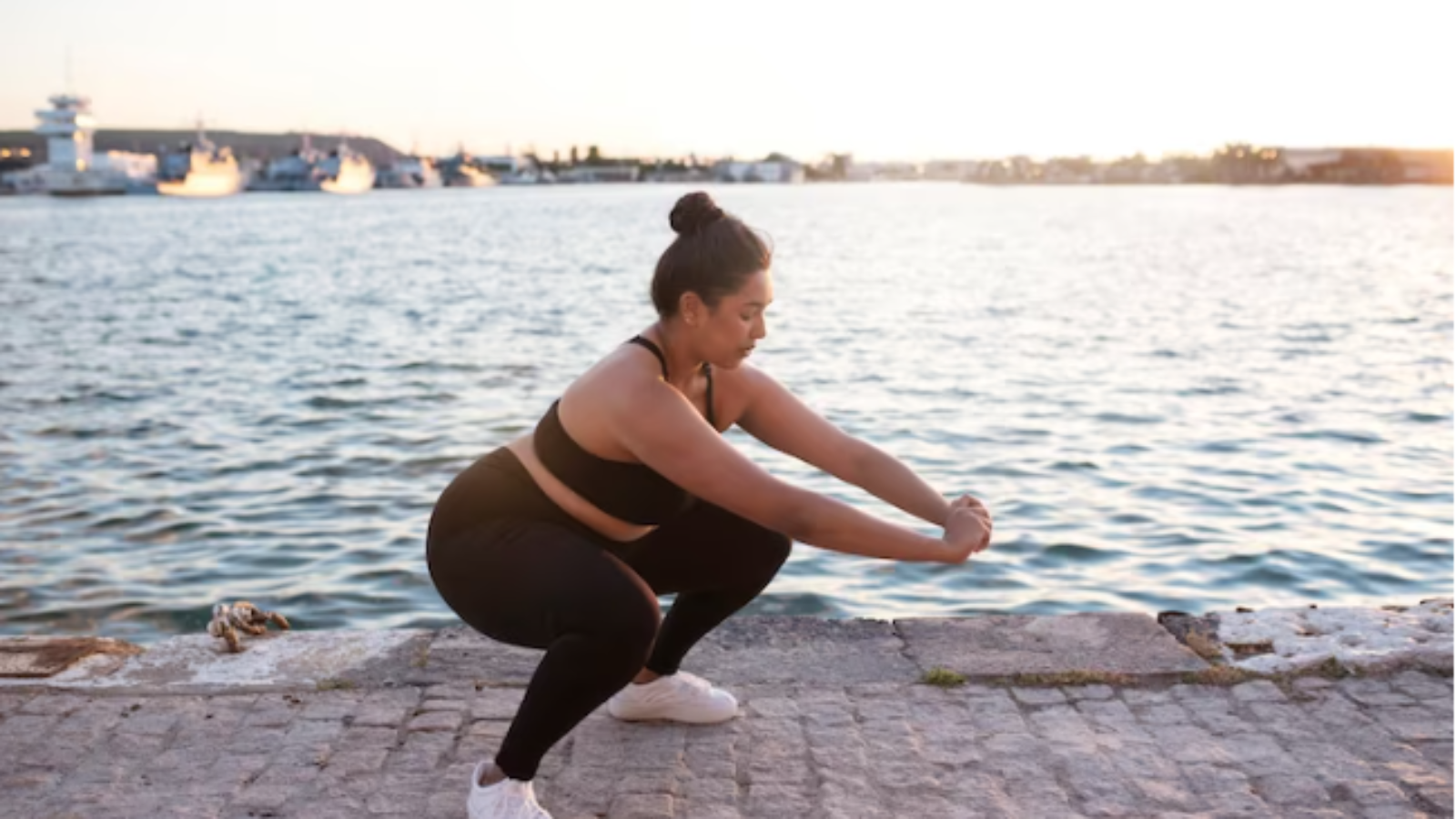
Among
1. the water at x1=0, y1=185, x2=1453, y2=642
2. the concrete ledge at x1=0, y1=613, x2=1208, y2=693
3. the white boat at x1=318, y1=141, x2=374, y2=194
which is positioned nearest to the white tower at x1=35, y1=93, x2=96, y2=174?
the white boat at x1=318, y1=141, x2=374, y2=194

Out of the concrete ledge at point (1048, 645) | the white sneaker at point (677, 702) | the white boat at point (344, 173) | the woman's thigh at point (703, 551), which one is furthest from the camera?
the white boat at point (344, 173)

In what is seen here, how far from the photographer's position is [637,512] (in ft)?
12.2

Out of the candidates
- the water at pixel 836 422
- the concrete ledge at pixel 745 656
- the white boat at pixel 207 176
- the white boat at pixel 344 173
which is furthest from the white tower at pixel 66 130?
the concrete ledge at pixel 745 656

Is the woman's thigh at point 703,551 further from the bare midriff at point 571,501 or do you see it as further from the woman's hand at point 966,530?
the woman's hand at point 966,530

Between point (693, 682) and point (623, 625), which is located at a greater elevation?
point (623, 625)

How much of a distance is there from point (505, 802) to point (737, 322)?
125 centimetres

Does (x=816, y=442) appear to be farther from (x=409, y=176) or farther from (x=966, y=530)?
(x=409, y=176)

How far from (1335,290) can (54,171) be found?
473 feet

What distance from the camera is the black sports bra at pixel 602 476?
3.61 m

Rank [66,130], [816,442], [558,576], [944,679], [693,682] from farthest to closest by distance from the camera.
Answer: [66,130] < [944,679] < [693,682] < [816,442] < [558,576]

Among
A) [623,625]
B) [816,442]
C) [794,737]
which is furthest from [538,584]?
[794,737]

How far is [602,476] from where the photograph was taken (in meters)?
3.62

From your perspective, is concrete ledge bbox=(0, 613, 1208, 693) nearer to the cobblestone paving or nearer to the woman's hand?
the cobblestone paving

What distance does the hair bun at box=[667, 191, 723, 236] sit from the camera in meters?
3.40
